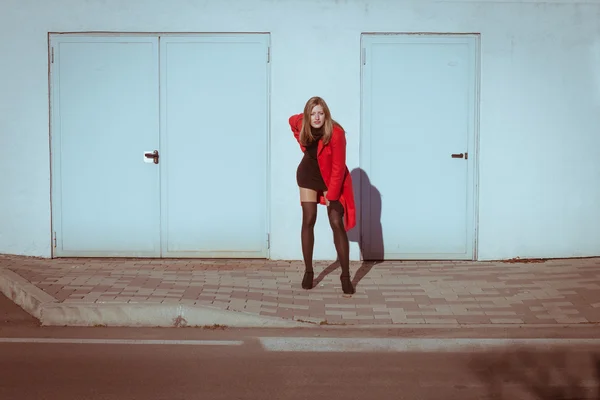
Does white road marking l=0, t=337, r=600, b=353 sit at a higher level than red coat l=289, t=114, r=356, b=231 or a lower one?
lower

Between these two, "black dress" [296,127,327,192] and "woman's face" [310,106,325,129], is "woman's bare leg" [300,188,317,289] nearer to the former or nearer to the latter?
"black dress" [296,127,327,192]

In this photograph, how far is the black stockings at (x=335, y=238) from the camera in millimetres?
7743

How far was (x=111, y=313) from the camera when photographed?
22.6 feet

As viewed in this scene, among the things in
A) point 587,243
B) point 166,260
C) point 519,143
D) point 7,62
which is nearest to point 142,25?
point 7,62

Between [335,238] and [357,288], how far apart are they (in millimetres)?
690

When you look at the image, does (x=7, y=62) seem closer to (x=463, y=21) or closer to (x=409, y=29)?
(x=409, y=29)

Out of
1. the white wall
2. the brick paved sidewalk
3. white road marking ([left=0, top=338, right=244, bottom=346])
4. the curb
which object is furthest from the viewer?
the white wall

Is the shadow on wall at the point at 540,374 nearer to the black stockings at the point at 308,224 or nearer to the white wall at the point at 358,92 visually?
the black stockings at the point at 308,224

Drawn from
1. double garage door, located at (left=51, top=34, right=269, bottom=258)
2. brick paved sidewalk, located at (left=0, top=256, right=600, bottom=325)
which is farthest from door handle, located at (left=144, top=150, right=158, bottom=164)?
brick paved sidewalk, located at (left=0, top=256, right=600, bottom=325)

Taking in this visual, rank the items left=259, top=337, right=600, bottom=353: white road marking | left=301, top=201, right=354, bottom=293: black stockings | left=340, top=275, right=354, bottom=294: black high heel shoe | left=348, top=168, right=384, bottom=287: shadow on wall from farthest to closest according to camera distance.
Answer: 1. left=348, top=168, right=384, bottom=287: shadow on wall
2. left=340, top=275, right=354, bottom=294: black high heel shoe
3. left=301, top=201, right=354, bottom=293: black stockings
4. left=259, top=337, right=600, bottom=353: white road marking

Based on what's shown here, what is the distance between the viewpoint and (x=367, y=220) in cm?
982

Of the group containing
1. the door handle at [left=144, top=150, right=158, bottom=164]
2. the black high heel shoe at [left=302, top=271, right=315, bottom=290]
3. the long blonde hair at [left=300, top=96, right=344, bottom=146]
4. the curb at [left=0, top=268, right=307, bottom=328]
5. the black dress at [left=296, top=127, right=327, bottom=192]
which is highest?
the long blonde hair at [left=300, top=96, right=344, bottom=146]

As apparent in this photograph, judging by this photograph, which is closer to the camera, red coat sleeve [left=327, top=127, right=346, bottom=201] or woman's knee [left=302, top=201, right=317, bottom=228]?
red coat sleeve [left=327, top=127, right=346, bottom=201]

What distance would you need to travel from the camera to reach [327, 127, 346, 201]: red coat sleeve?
757cm
